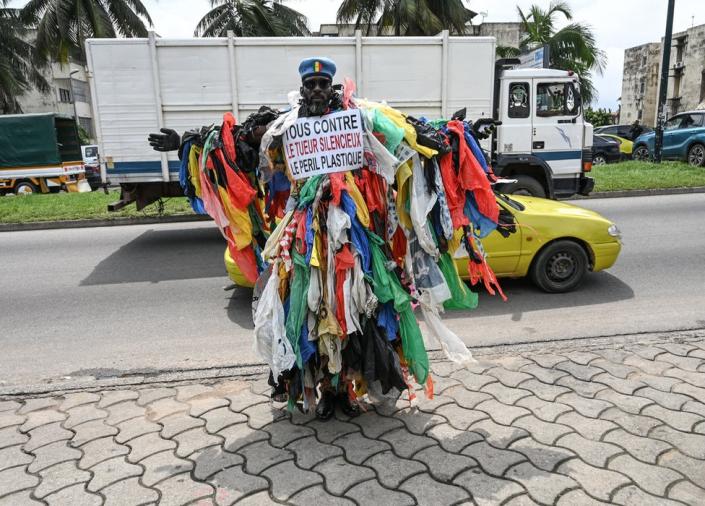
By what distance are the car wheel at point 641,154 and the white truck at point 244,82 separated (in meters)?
11.9

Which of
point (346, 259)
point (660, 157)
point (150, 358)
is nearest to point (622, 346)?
point (346, 259)

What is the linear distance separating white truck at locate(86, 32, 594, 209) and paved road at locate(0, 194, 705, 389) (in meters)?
1.67

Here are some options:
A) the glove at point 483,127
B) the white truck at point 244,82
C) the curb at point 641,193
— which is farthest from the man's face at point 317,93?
the curb at point 641,193

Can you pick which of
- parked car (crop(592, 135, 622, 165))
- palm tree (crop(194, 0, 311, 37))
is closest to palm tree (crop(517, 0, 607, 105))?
parked car (crop(592, 135, 622, 165))

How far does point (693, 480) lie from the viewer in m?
2.59

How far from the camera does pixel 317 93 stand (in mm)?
2957

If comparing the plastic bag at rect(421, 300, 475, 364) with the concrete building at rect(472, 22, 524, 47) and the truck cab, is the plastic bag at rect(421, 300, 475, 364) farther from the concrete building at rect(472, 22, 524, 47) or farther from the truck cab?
the concrete building at rect(472, 22, 524, 47)

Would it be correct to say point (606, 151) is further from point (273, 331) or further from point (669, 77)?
point (669, 77)

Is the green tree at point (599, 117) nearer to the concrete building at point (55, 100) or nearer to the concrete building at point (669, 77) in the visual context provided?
the concrete building at point (669, 77)

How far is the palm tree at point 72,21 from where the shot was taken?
2295cm

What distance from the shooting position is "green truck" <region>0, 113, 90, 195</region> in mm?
19266

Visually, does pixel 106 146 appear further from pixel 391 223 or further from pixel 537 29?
pixel 537 29

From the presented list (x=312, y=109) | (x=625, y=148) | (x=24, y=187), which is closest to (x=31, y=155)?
(x=24, y=187)

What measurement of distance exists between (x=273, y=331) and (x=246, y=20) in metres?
22.1
